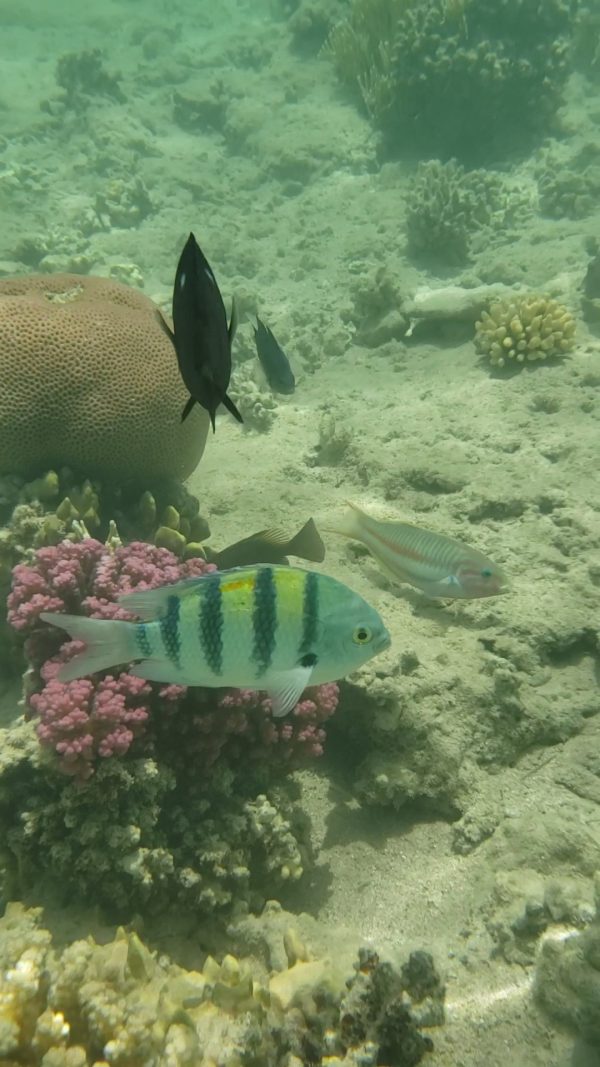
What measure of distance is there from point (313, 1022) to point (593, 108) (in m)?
19.1

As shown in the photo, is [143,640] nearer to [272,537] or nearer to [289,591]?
[289,591]

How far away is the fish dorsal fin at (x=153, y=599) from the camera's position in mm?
2268

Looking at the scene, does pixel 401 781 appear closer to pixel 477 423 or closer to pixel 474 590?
pixel 474 590

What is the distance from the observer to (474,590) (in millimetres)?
3684

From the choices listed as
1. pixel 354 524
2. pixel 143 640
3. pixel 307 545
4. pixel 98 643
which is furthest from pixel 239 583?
pixel 307 545

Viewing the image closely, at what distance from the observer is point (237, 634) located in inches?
87.9

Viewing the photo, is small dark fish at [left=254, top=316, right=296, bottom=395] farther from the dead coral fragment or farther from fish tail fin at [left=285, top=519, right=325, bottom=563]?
the dead coral fragment

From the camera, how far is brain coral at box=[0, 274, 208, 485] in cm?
448

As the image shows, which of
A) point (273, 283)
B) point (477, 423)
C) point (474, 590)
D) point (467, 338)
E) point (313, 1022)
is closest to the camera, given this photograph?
point (313, 1022)

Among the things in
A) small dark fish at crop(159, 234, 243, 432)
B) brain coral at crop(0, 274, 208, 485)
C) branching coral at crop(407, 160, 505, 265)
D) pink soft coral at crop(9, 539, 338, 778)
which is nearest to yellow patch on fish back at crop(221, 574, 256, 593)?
small dark fish at crop(159, 234, 243, 432)

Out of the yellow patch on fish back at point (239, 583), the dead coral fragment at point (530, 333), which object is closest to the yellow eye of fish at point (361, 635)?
the yellow patch on fish back at point (239, 583)

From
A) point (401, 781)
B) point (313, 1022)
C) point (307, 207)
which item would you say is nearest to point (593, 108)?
point (307, 207)

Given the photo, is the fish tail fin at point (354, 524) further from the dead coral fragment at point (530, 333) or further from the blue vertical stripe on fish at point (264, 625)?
the dead coral fragment at point (530, 333)

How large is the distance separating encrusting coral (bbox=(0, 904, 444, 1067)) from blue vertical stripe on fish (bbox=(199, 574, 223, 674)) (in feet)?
4.40
